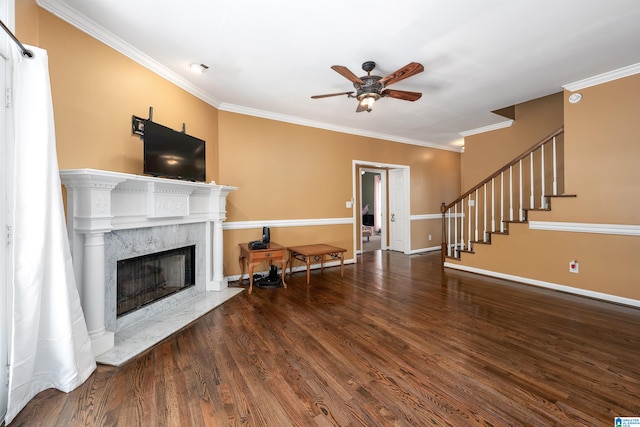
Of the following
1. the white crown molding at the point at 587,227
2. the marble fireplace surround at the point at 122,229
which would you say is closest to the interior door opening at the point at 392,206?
the white crown molding at the point at 587,227

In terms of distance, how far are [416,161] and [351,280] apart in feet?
12.2

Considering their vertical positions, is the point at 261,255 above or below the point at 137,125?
below

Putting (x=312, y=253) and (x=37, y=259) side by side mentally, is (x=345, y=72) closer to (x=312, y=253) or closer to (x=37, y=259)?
(x=312, y=253)

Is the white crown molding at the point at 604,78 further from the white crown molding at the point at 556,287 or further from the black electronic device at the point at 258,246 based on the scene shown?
the black electronic device at the point at 258,246

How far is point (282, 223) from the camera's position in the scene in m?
4.68

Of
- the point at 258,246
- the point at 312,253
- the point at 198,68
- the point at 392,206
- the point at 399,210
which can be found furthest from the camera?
the point at 392,206

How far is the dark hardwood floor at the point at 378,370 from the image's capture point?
1547 millimetres

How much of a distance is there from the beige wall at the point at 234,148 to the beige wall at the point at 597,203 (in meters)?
2.93

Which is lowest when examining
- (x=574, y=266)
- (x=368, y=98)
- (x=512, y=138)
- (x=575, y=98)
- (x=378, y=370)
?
(x=378, y=370)

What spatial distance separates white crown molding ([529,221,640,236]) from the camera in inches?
→ 125

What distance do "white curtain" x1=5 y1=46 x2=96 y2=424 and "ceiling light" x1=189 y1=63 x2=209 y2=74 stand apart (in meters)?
1.51

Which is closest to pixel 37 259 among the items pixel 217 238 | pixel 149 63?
pixel 217 238

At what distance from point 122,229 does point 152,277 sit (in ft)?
2.46

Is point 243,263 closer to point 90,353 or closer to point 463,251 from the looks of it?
point 90,353
